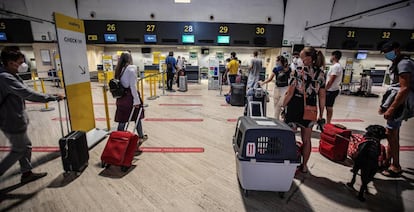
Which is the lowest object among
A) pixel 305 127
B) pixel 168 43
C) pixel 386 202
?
pixel 386 202

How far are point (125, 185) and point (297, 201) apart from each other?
191 cm

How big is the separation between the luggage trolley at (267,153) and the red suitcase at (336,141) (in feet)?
4.63

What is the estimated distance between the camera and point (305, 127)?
7.20 ft

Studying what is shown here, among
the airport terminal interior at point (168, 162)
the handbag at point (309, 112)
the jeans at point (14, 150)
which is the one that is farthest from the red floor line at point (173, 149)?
the handbag at point (309, 112)

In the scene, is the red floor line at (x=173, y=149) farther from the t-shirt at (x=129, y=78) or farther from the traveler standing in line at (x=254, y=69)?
the traveler standing in line at (x=254, y=69)

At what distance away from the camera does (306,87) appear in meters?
2.16

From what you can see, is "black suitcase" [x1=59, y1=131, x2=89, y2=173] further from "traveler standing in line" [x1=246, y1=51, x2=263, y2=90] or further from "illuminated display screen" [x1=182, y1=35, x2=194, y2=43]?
"illuminated display screen" [x1=182, y1=35, x2=194, y2=43]

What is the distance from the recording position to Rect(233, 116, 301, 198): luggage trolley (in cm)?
170

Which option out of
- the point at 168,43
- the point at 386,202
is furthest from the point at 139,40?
the point at 386,202

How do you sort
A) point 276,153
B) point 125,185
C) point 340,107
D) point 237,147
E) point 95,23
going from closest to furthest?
point 276,153 < point 237,147 < point 125,185 < point 340,107 < point 95,23

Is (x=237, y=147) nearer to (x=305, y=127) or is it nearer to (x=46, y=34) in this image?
(x=305, y=127)

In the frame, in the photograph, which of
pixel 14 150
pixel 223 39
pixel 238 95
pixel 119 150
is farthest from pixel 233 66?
pixel 14 150

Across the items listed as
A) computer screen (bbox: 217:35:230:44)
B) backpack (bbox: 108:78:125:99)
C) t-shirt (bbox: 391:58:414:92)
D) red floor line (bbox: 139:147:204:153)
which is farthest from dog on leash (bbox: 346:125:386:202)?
computer screen (bbox: 217:35:230:44)

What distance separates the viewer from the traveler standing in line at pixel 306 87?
6.95 feet
